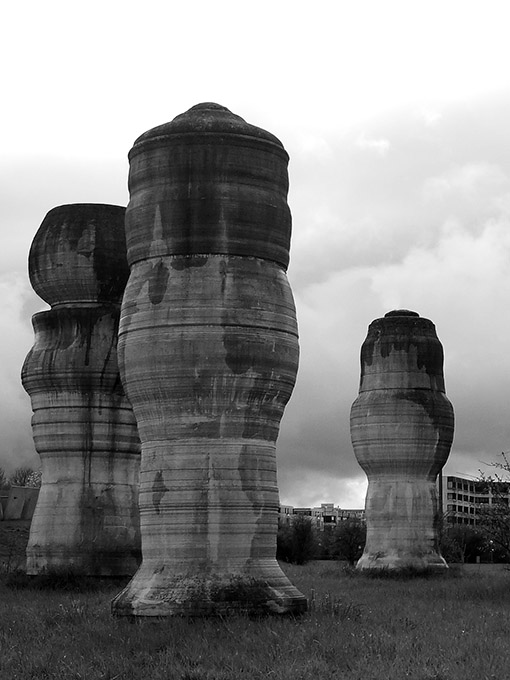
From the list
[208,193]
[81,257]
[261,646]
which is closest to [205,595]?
[261,646]

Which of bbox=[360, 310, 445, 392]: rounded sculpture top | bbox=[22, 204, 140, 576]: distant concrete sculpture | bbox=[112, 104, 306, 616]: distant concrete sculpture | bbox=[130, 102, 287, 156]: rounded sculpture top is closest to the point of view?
bbox=[112, 104, 306, 616]: distant concrete sculpture

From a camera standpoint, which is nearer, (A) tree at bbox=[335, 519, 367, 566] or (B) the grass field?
(B) the grass field

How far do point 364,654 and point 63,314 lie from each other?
1303cm

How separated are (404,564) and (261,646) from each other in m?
19.7

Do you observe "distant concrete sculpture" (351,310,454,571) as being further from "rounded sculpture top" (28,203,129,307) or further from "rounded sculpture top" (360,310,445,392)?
"rounded sculpture top" (28,203,129,307)

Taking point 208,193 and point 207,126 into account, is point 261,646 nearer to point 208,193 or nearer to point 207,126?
point 208,193

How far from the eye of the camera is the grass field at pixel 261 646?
496 inches

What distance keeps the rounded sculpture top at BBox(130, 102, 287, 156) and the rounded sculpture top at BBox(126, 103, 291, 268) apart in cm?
1

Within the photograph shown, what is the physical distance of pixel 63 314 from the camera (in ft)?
79.9

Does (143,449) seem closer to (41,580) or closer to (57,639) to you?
(57,639)

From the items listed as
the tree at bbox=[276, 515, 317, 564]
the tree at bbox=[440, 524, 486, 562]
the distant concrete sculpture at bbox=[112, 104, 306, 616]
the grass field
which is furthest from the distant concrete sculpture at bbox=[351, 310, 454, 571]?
the tree at bbox=[276, 515, 317, 564]

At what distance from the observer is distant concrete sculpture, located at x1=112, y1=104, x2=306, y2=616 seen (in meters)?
15.8

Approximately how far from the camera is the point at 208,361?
16.1 metres

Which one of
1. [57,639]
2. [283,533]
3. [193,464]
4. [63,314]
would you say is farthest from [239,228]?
[283,533]
